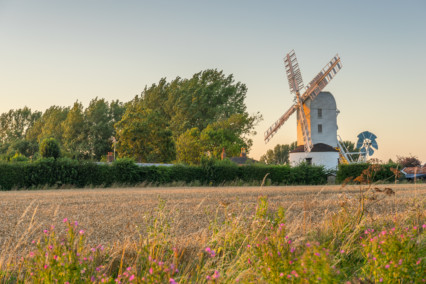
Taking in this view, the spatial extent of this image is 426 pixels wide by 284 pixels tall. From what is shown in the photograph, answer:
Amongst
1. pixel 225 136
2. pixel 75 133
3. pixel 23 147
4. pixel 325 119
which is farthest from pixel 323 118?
pixel 23 147

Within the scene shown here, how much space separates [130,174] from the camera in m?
29.0

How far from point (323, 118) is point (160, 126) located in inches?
698

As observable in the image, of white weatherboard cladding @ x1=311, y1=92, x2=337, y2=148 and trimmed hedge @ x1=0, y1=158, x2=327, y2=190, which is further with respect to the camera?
white weatherboard cladding @ x1=311, y1=92, x2=337, y2=148

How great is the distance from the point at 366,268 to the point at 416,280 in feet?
2.61

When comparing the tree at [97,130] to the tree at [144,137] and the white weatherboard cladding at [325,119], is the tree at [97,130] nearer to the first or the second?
the tree at [144,137]

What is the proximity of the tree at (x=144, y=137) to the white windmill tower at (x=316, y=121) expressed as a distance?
13530 mm

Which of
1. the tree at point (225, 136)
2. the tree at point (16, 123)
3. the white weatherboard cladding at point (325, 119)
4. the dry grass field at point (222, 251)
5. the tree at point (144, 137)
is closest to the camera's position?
the dry grass field at point (222, 251)

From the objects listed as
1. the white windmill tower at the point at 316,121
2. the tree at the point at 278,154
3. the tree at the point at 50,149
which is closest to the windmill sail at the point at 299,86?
the white windmill tower at the point at 316,121

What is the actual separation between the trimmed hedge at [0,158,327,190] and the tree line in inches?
715

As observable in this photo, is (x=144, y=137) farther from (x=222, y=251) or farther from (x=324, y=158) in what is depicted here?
(x=222, y=251)

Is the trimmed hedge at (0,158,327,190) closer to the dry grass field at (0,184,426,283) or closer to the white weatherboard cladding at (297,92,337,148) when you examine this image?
the white weatherboard cladding at (297,92,337,148)

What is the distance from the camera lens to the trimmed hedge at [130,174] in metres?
26.6

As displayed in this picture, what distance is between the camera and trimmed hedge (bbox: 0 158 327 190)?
26.6 meters

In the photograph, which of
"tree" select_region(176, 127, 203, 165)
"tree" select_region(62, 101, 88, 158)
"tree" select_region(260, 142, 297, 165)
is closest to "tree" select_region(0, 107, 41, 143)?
"tree" select_region(62, 101, 88, 158)
